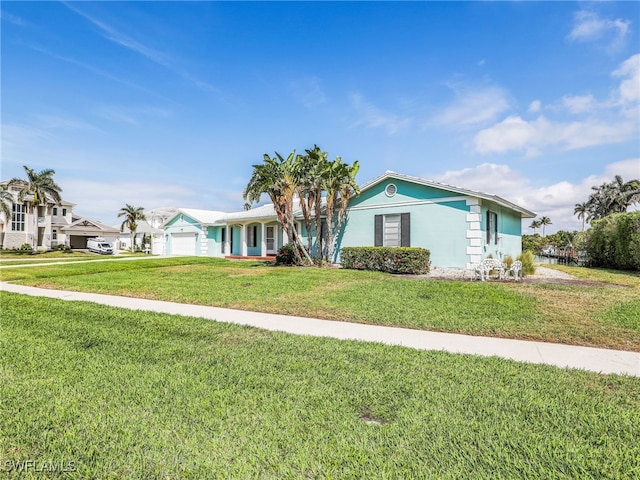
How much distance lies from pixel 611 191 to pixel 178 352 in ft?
184

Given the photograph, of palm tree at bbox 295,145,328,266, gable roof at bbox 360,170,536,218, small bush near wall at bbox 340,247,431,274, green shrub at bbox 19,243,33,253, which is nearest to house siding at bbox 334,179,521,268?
gable roof at bbox 360,170,536,218

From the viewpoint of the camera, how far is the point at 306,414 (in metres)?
2.81

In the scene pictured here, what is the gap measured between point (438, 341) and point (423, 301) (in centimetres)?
276

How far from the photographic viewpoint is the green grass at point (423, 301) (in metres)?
5.79

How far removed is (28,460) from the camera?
90.6 inches

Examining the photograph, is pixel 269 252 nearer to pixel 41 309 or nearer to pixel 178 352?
pixel 41 309

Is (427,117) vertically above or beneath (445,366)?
above

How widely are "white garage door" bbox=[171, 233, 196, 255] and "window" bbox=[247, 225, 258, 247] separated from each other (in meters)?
6.38

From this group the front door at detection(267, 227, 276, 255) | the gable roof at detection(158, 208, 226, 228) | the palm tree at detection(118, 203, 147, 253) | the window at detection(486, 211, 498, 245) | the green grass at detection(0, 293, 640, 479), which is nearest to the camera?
the green grass at detection(0, 293, 640, 479)

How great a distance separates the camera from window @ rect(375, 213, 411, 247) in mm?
15523

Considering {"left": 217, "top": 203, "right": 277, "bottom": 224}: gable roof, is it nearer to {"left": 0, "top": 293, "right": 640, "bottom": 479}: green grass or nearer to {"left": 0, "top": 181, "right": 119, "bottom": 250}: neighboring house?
{"left": 0, "top": 293, "right": 640, "bottom": 479}: green grass

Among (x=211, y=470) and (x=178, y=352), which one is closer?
(x=211, y=470)

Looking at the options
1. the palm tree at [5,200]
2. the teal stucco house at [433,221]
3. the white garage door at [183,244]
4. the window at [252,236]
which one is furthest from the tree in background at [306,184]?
the palm tree at [5,200]

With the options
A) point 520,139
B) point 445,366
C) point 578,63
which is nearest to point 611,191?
Result: point 520,139
